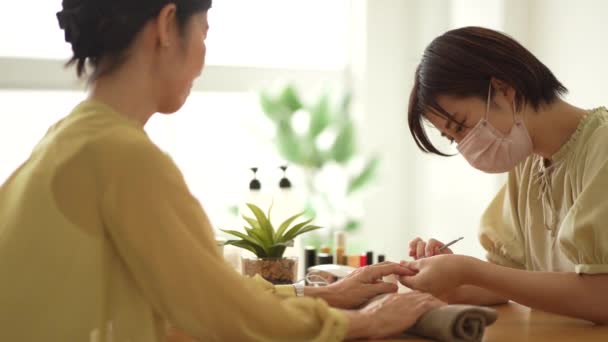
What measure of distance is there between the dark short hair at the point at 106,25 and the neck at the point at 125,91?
0.01 meters

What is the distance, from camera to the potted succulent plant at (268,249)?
6.91 ft

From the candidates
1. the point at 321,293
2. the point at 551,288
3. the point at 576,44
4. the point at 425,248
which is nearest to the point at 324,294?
the point at 321,293

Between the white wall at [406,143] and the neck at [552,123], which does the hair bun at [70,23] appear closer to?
the neck at [552,123]

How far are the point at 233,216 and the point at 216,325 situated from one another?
2.38 meters

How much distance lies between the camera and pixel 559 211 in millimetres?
1710

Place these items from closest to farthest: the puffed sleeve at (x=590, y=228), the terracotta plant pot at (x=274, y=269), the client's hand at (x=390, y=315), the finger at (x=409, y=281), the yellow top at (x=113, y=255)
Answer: the yellow top at (x=113, y=255) < the client's hand at (x=390, y=315) < the puffed sleeve at (x=590, y=228) < the finger at (x=409, y=281) < the terracotta plant pot at (x=274, y=269)

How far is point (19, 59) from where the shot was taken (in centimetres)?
321

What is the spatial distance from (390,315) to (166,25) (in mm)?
630

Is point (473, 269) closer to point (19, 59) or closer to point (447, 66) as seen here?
point (447, 66)

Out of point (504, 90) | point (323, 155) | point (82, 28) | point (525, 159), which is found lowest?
point (323, 155)

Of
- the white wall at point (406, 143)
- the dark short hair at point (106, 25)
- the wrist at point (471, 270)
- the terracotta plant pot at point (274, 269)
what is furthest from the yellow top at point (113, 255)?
the white wall at point (406, 143)

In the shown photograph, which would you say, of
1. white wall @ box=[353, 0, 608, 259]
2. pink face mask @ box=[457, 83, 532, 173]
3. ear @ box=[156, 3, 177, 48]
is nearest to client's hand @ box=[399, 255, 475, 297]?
pink face mask @ box=[457, 83, 532, 173]

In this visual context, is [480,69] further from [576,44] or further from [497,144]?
[576,44]

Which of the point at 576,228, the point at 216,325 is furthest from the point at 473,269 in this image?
the point at 216,325
